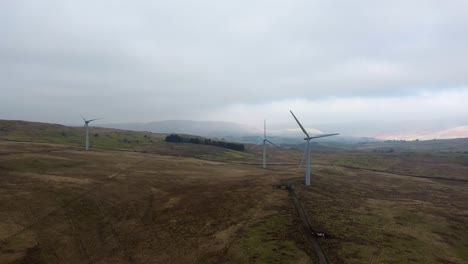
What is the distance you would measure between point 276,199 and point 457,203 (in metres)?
58.1

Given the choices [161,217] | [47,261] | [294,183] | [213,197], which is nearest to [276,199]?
[213,197]

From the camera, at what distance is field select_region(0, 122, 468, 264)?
53562 mm

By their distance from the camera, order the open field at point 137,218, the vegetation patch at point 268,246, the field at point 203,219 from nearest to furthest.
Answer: the vegetation patch at point 268,246, the open field at point 137,218, the field at point 203,219

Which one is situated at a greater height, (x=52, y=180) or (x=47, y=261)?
(x=52, y=180)

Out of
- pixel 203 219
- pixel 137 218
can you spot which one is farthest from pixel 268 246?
pixel 137 218

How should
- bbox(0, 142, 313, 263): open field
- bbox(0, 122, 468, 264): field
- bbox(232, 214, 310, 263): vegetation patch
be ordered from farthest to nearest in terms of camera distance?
bbox(0, 122, 468, 264): field, bbox(0, 142, 313, 263): open field, bbox(232, 214, 310, 263): vegetation patch

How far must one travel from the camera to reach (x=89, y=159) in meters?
131

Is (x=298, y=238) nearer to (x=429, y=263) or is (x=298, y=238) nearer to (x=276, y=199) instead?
(x=429, y=263)

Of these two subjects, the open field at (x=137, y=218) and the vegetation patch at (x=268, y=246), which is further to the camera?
the open field at (x=137, y=218)

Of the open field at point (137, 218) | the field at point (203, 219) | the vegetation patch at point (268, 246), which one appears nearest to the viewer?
the vegetation patch at point (268, 246)

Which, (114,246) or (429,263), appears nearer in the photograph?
(429,263)

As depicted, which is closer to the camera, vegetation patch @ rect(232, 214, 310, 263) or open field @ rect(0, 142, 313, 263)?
vegetation patch @ rect(232, 214, 310, 263)

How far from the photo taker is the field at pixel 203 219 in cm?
5356

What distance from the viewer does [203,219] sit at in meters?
69.9
